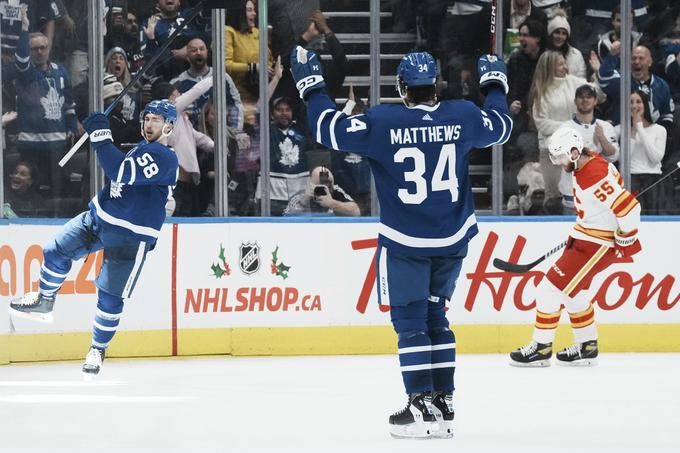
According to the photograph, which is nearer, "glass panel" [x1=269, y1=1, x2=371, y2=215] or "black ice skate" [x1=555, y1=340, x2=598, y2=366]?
"black ice skate" [x1=555, y1=340, x2=598, y2=366]

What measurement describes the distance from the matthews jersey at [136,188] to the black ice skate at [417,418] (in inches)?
83.1

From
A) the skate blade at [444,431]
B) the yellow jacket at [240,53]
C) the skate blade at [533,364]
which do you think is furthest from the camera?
the yellow jacket at [240,53]

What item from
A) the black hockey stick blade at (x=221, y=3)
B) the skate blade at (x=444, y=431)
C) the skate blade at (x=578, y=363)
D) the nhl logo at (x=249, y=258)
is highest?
the black hockey stick blade at (x=221, y=3)

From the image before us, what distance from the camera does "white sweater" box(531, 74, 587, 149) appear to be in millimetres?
8211

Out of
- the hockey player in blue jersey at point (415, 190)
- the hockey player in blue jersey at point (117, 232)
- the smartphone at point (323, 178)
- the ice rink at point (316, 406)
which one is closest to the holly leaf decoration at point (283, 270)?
the ice rink at point (316, 406)

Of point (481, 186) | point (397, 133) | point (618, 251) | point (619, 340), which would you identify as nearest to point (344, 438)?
point (397, 133)

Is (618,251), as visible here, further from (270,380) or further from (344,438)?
(344,438)

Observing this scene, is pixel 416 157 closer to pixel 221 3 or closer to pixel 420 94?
pixel 420 94

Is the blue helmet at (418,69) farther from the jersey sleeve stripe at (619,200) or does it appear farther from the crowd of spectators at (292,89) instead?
the crowd of spectators at (292,89)

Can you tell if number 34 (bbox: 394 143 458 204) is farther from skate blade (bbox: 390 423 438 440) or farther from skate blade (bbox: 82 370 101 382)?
skate blade (bbox: 82 370 101 382)

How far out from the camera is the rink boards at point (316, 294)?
7.18 meters

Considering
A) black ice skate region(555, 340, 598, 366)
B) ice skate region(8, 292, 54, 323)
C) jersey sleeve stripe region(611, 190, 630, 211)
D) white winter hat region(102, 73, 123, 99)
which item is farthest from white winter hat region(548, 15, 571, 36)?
ice skate region(8, 292, 54, 323)

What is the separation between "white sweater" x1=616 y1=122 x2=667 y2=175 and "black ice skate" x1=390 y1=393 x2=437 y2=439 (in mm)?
4201

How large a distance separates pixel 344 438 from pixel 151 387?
1778 mm
